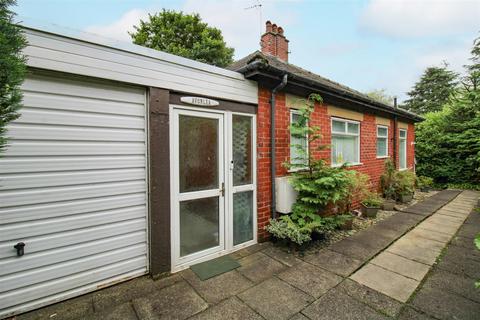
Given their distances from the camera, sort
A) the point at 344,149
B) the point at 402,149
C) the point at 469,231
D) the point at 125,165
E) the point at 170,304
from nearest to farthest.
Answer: the point at 170,304 < the point at 125,165 < the point at 469,231 < the point at 344,149 < the point at 402,149

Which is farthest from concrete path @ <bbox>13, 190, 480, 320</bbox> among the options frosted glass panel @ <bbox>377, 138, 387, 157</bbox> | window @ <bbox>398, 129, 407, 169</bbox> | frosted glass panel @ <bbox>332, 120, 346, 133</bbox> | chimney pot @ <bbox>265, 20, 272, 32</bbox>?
chimney pot @ <bbox>265, 20, 272, 32</bbox>

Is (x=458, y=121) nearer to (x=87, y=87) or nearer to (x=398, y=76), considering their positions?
(x=87, y=87)

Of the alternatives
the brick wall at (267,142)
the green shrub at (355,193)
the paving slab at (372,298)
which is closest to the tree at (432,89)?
the green shrub at (355,193)

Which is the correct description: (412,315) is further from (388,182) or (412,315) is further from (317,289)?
(388,182)

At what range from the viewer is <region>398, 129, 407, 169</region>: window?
9017 mm

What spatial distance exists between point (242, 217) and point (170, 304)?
1.78 m

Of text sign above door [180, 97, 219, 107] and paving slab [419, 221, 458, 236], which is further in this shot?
paving slab [419, 221, 458, 236]

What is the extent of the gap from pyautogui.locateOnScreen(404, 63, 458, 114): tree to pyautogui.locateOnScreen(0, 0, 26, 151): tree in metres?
32.1

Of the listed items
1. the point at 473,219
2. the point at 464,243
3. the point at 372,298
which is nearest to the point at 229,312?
the point at 372,298

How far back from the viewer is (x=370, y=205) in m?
5.67

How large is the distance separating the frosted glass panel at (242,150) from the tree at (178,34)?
14168 millimetres

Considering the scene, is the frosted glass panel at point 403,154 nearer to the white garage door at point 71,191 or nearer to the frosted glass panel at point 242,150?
the frosted glass panel at point 242,150

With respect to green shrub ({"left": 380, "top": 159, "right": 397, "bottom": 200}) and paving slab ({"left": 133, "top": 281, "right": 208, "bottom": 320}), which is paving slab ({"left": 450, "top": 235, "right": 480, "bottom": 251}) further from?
paving slab ({"left": 133, "top": 281, "right": 208, "bottom": 320})

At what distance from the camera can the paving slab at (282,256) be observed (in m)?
3.29
